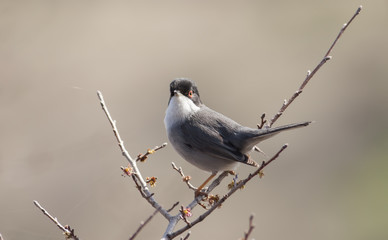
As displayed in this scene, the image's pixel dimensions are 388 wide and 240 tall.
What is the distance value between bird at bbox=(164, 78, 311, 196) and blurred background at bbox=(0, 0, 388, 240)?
2.76ft

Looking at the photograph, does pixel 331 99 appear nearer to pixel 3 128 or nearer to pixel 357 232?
pixel 357 232

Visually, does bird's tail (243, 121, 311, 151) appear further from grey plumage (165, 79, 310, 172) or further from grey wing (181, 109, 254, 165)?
grey wing (181, 109, 254, 165)

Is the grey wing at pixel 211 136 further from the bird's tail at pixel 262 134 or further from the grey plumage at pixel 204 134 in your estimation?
the bird's tail at pixel 262 134

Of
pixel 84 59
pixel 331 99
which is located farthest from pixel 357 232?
pixel 84 59

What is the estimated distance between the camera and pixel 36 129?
10211 millimetres

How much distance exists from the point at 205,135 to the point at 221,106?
8333 millimetres

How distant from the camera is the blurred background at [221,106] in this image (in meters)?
8.55

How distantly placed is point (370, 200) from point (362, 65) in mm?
5717

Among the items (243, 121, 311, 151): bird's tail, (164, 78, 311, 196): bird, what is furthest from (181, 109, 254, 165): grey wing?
(243, 121, 311, 151): bird's tail

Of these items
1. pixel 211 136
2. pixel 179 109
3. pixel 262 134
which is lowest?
pixel 262 134

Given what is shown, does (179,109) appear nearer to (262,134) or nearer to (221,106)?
(262,134)

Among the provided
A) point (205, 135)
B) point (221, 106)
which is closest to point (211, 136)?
point (205, 135)

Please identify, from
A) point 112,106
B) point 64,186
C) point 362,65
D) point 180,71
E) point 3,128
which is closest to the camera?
point 3,128

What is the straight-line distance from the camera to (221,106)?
1298 cm
